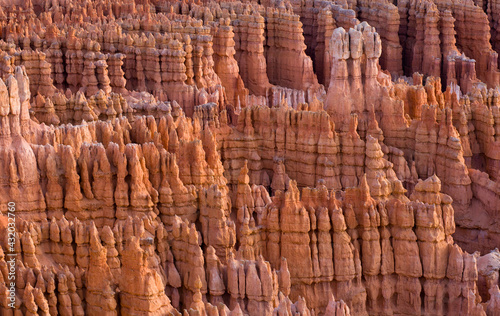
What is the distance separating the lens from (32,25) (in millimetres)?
55438

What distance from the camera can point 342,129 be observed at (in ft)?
147

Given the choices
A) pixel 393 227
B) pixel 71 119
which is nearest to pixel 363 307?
pixel 393 227

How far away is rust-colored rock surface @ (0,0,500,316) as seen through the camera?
3148cm

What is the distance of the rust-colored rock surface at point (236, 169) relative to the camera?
31484mm

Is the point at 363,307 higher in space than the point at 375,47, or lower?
lower

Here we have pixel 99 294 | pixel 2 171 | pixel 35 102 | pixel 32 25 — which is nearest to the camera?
pixel 99 294

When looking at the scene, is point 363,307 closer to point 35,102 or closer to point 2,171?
point 2,171

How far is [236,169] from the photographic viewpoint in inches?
1729

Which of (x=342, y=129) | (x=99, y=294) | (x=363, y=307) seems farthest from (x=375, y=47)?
(x=99, y=294)

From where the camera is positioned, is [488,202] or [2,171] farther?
[488,202]

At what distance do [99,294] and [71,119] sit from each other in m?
14.2

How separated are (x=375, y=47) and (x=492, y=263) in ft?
36.7

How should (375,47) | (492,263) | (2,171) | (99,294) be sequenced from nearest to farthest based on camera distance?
(99,294)
(2,171)
(492,263)
(375,47)

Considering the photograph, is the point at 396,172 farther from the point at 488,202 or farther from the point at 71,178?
the point at 71,178
